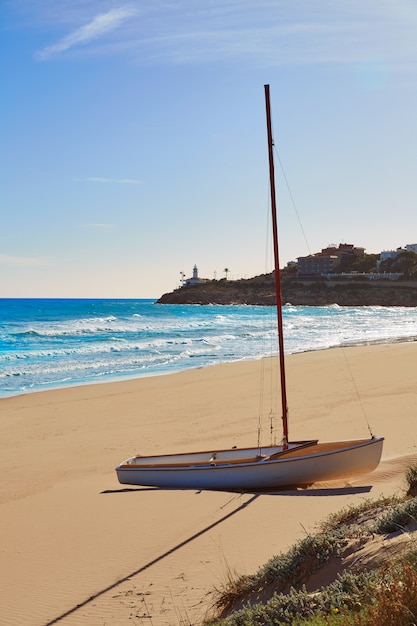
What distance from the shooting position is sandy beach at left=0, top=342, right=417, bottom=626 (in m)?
6.38

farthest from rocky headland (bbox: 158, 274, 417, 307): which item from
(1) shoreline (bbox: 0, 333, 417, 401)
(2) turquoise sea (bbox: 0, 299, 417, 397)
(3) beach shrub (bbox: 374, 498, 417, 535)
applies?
(3) beach shrub (bbox: 374, 498, 417, 535)

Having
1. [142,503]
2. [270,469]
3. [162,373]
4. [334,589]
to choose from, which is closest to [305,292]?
[162,373]

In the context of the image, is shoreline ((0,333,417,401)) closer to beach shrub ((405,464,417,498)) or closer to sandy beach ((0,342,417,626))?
sandy beach ((0,342,417,626))

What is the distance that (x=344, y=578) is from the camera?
4.66 meters

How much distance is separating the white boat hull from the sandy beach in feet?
0.82

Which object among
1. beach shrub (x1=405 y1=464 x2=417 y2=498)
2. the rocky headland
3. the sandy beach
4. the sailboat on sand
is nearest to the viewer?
the sandy beach

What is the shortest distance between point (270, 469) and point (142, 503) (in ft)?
7.16

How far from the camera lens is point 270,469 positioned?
9.83m

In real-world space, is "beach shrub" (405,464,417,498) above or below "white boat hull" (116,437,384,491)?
above

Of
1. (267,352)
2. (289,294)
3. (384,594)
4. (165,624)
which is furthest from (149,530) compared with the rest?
(289,294)

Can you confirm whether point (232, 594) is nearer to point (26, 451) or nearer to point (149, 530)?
point (149, 530)

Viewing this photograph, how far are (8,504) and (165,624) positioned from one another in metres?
5.29

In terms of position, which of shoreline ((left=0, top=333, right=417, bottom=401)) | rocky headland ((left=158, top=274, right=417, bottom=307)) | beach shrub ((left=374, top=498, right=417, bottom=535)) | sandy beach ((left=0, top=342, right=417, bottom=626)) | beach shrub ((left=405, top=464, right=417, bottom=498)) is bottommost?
sandy beach ((left=0, top=342, right=417, bottom=626))

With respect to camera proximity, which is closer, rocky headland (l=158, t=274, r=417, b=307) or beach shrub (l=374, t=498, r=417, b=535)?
beach shrub (l=374, t=498, r=417, b=535)
